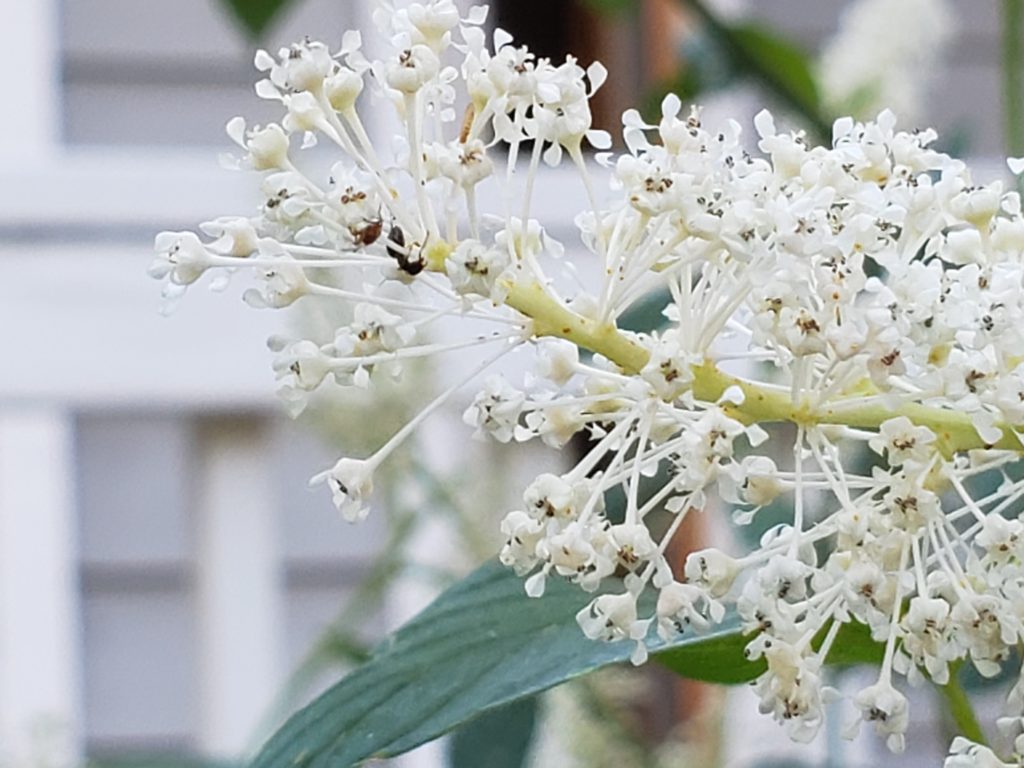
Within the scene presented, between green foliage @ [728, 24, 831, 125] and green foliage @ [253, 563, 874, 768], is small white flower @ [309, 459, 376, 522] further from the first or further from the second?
green foliage @ [728, 24, 831, 125]

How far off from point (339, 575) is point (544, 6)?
1.59 ft

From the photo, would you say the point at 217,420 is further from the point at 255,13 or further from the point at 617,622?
the point at 617,622

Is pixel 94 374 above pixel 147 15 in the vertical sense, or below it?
below

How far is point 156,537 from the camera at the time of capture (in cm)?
129

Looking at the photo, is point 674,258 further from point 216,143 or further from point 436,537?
point 216,143

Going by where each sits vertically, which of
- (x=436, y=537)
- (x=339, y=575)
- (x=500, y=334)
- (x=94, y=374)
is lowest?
(x=339, y=575)

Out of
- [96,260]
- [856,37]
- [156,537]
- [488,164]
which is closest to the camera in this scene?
[488,164]

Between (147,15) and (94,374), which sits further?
(147,15)

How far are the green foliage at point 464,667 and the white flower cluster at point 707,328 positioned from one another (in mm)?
52

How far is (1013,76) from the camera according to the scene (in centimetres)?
67

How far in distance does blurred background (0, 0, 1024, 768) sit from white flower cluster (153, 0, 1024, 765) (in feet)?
0.89

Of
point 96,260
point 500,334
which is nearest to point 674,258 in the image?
point 500,334

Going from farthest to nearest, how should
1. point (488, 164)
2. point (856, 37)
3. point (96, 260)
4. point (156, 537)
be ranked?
point (156, 537) < point (856, 37) < point (96, 260) < point (488, 164)

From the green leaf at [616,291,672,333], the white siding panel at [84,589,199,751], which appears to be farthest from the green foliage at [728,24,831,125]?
the white siding panel at [84,589,199,751]
